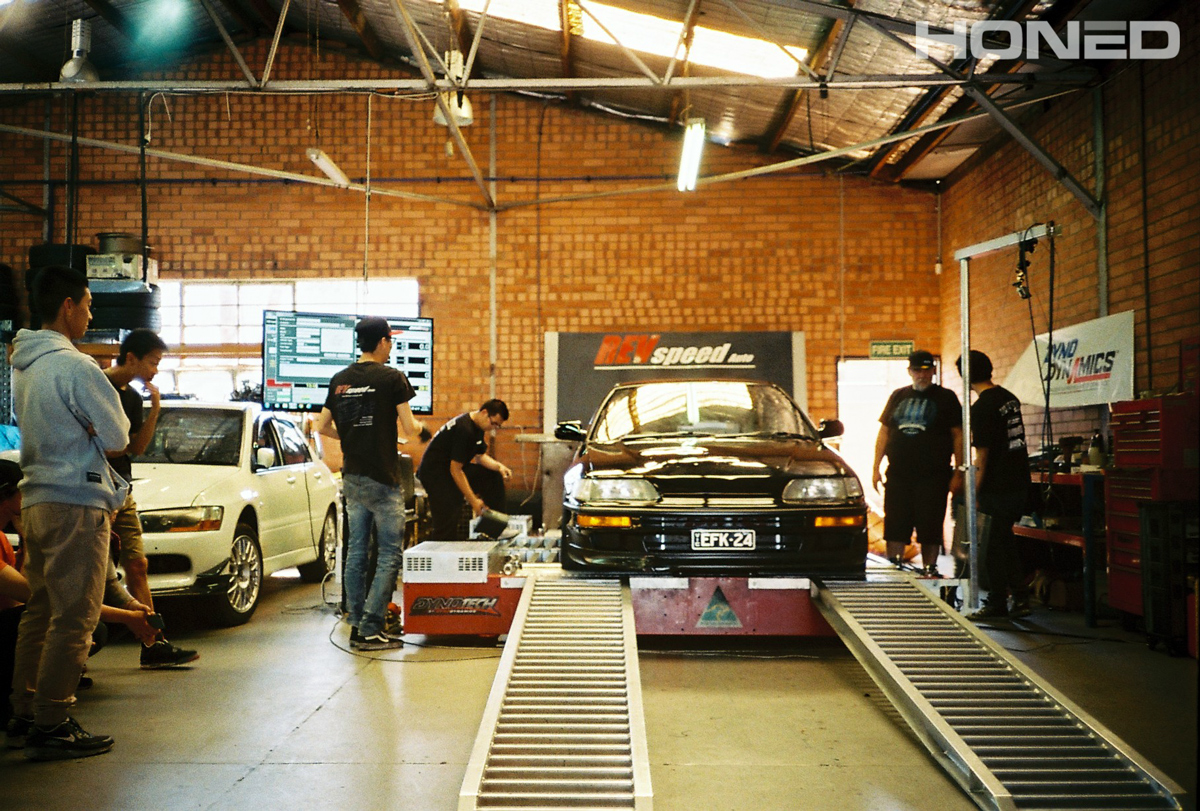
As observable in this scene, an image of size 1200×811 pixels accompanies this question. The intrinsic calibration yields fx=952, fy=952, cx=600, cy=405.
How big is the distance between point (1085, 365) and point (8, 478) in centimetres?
698

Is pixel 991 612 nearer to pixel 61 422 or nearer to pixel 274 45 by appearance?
pixel 61 422

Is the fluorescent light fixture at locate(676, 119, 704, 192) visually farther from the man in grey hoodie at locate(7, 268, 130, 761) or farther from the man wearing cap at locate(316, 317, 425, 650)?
the man in grey hoodie at locate(7, 268, 130, 761)

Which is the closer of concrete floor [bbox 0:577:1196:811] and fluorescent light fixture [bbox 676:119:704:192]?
concrete floor [bbox 0:577:1196:811]

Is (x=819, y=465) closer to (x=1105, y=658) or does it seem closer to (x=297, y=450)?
(x=1105, y=658)

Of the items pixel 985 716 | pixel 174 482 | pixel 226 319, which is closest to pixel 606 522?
pixel 985 716

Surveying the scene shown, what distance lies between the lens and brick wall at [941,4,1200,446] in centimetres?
609

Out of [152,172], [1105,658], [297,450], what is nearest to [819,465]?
[1105,658]

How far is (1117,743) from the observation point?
124 inches

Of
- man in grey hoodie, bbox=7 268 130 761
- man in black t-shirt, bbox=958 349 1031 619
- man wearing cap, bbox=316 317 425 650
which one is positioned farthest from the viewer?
man in black t-shirt, bbox=958 349 1031 619

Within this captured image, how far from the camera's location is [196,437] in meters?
6.95

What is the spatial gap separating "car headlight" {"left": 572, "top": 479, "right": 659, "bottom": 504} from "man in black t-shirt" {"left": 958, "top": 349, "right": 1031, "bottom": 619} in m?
2.63

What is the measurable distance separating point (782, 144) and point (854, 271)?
6.00 feet

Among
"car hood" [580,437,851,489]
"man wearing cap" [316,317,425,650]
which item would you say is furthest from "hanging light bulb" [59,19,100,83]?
"car hood" [580,437,851,489]

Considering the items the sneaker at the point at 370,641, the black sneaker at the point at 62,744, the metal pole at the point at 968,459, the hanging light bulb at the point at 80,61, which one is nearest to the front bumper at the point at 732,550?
the metal pole at the point at 968,459
